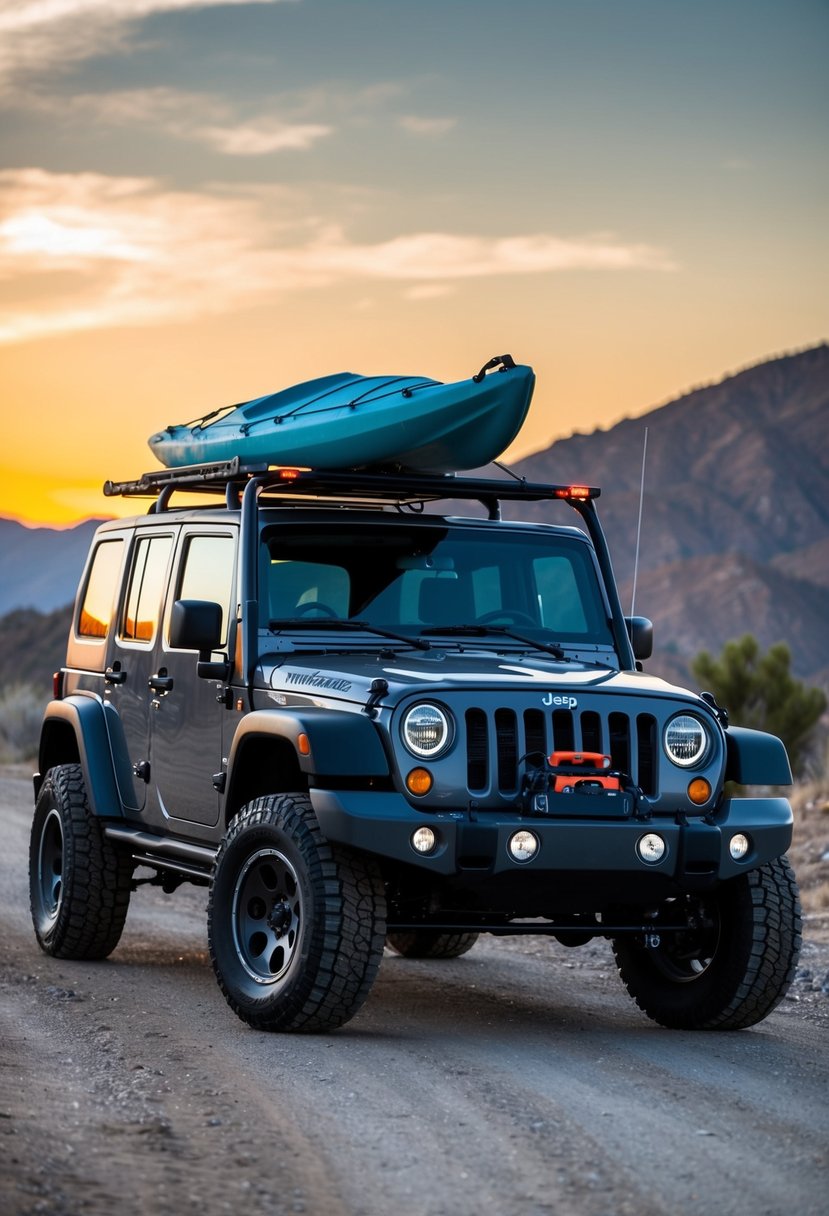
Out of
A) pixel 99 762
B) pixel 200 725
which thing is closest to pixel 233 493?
pixel 200 725

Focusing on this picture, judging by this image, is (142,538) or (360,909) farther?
(142,538)

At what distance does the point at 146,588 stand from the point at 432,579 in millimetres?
1840

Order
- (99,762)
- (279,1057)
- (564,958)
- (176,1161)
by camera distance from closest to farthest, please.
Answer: (176,1161)
(279,1057)
(99,762)
(564,958)

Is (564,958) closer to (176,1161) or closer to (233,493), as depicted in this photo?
(233,493)

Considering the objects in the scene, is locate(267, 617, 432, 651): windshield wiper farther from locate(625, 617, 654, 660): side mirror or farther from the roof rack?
locate(625, 617, 654, 660): side mirror

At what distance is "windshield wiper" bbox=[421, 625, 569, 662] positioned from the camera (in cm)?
862

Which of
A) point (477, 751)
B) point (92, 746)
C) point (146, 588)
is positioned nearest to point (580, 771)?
point (477, 751)

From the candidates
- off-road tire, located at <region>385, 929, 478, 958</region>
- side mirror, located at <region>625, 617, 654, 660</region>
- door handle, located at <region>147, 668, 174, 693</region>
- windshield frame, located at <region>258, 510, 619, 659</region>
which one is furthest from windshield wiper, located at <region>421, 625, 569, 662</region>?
off-road tire, located at <region>385, 929, 478, 958</region>

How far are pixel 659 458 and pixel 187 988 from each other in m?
122

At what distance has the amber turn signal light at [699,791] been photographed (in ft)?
25.7

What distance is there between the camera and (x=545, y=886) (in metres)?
7.50

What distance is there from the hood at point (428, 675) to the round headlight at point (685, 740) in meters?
0.13

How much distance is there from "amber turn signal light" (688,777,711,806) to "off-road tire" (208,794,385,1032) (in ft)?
4.50

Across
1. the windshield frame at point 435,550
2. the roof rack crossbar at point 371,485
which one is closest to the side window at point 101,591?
the roof rack crossbar at point 371,485
